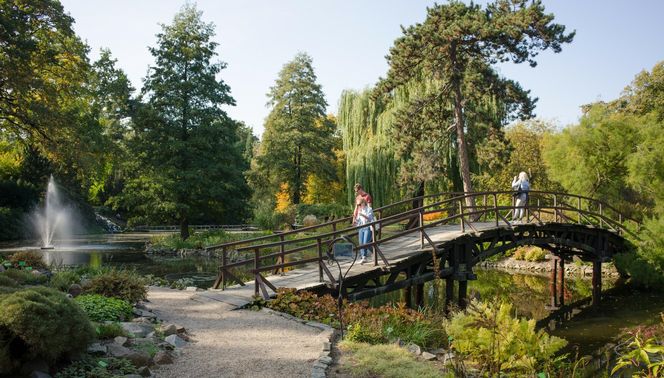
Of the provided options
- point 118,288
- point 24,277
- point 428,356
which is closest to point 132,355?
point 118,288

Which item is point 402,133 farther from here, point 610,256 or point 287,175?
point 287,175

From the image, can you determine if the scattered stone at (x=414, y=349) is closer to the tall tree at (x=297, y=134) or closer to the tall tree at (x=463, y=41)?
the tall tree at (x=463, y=41)

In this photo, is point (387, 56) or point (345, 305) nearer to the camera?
point (345, 305)

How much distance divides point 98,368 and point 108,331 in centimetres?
124

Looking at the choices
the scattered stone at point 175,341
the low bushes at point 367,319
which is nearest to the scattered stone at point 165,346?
the scattered stone at point 175,341

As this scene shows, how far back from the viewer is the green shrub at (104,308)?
26.5 ft

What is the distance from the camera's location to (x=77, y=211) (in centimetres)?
4691

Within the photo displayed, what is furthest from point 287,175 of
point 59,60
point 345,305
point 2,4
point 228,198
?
point 345,305

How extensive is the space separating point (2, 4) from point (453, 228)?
16878 mm

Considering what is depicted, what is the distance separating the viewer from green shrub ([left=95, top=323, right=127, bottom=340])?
23.5 ft

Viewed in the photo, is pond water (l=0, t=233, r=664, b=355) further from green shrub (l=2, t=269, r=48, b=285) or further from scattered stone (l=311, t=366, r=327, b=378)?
scattered stone (l=311, t=366, r=327, b=378)

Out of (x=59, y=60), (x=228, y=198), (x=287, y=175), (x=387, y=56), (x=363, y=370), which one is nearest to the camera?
(x=363, y=370)

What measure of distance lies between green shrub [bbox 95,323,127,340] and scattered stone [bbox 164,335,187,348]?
1.96ft

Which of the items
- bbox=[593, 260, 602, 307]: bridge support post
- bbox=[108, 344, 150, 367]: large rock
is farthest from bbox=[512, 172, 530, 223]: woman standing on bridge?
bbox=[108, 344, 150, 367]: large rock
